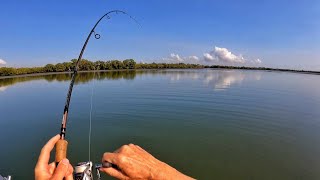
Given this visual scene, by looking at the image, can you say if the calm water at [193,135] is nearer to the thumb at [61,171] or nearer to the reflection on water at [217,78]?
the thumb at [61,171]

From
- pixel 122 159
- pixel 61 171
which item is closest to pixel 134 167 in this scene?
pixel 122 159

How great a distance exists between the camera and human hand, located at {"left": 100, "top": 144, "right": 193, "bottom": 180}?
209 centimetres

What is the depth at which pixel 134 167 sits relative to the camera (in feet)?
6.87

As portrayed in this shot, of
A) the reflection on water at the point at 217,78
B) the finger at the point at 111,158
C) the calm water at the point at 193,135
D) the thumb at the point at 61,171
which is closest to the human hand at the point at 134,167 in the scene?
the finger at the point at 111,158

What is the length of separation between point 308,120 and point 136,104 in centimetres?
1242

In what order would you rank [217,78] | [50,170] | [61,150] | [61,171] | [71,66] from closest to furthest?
1. [61,171]
2. [50,170]
3. [61,150]
4. [217,78]
5. [71,66]

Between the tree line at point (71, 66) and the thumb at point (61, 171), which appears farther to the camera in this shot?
the tree line at point (71, 66)

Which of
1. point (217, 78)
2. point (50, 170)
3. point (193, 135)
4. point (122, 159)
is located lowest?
point (193, 135)

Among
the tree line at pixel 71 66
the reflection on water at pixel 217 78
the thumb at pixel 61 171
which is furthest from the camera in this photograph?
the tree line at pixel 71 66

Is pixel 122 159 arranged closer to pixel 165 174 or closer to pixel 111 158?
pixel 111 158

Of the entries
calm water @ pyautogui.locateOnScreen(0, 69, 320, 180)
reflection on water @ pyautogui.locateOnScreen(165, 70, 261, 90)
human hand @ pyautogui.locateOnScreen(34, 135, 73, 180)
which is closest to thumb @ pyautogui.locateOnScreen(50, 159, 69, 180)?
human hand @ pyautogui.locateOnScreen(34, 135, 73, 180)

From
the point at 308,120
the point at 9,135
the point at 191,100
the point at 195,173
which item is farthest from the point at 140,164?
the point at 191,100

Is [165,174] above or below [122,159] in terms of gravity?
below

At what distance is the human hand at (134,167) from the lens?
6.84 feet
